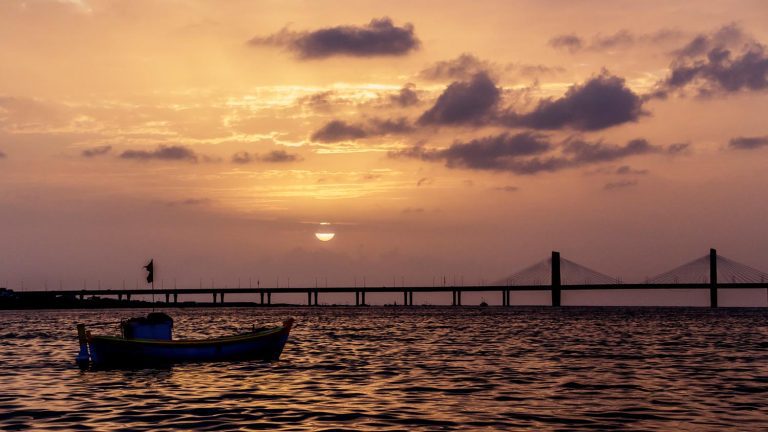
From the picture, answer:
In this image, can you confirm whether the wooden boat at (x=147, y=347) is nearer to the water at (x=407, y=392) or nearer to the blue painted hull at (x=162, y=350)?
the blue painted hull at (x=162, y=350)

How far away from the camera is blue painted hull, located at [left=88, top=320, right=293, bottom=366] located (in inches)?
1734

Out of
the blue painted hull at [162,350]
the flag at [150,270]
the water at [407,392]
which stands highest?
the flag at [150,270]

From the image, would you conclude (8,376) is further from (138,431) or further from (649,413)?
(649,413)

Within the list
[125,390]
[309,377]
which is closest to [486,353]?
[309,377]

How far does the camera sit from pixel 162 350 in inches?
1750

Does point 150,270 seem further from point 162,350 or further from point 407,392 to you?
point 407,392

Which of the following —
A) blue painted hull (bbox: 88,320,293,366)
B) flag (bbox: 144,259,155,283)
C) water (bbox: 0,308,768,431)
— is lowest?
water (bbox: 0,308,768,431)

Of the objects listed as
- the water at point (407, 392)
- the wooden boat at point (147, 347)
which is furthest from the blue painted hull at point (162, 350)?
the water at point (407, 392)

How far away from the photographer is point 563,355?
53.0 meters

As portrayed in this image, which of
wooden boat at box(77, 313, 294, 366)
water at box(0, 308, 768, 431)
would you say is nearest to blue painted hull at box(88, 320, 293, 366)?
wooden boat at box(77, 313, 294, 366)

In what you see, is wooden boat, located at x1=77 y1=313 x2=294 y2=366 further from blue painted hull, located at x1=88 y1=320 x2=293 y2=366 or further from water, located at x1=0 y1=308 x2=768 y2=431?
water, located at x1=0 y1=308 x2=768 y2=431

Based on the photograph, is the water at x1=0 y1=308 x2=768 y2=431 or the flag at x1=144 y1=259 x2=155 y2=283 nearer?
the water at x1=0 y1=308 x2=768 y2=431

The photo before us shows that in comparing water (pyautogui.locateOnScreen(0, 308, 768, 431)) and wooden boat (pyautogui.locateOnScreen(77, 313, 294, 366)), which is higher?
wooden boat (pyautogui.locateOnScreen(77, 313, 294, 366))

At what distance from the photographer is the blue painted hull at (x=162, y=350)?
144 feet
